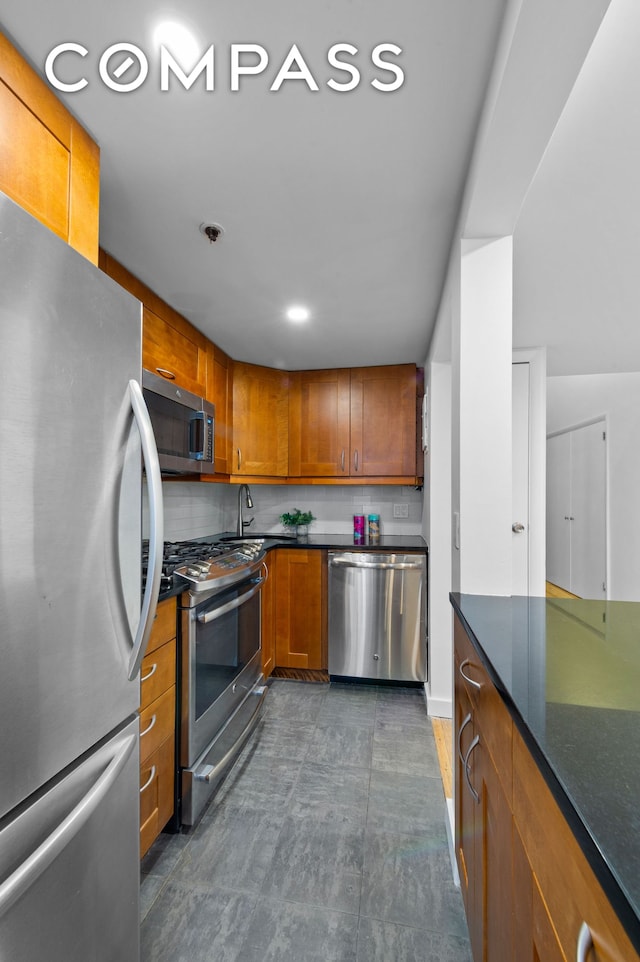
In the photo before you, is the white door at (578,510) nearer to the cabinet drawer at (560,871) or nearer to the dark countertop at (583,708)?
the dark countertop at (583,708)

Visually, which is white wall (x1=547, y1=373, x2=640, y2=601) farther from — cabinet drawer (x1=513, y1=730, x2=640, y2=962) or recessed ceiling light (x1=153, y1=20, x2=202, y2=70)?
cabinet drawer (x1=513, y1=730, x2=640, y2=962)

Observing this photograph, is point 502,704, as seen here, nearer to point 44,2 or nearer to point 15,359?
point 15,359

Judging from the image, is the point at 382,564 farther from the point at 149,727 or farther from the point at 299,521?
the point at 149,727

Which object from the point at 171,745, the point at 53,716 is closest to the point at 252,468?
the point at 171,745

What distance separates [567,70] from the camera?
845mm

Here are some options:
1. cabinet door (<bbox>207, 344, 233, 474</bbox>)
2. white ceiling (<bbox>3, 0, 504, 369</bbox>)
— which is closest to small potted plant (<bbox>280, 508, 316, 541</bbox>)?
cabinet door (<bbox>207, 344, 233, 474</bbox>)

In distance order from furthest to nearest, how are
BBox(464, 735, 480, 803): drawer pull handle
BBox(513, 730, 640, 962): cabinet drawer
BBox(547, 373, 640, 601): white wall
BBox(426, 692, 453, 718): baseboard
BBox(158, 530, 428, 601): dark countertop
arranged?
BBox(547, 373, 640, 601): white wall < BBox(158, 530, 428, 601): dark countertop < BBox(426, 692, 453, 718): baseboard < BBox(464, 735, 480, 803): drawer pull handle < BBox(513, 730, 640, 962): cabinet drawer

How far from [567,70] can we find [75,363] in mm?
1089

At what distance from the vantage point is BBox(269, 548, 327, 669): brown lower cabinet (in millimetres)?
2999

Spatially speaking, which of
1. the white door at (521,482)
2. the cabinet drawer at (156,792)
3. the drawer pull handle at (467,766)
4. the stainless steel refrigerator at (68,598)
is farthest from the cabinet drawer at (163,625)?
the white door at (521,482)

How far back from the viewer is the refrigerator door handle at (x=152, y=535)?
0.97 m

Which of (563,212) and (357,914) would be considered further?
(563,212)

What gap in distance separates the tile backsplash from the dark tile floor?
1591mm

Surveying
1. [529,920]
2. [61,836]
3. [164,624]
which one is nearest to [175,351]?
[164,624]
